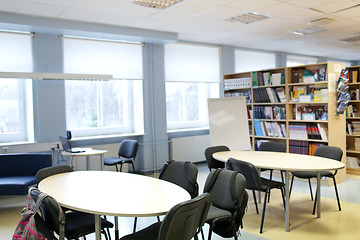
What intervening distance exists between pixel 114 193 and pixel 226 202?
104 cm

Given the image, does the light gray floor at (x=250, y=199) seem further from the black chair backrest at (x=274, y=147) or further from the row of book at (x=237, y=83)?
the row of book at (x=237, y=83)

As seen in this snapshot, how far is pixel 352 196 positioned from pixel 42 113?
549cm

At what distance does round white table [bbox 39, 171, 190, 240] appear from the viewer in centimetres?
241

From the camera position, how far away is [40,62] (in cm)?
598

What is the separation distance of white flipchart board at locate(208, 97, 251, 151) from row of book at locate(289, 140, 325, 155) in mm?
984

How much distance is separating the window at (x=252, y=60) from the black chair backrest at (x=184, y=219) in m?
6.96

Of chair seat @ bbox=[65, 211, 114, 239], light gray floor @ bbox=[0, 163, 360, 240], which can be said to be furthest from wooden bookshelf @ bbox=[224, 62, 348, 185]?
chair seat @ bbox=[65, 211, 114, 239]

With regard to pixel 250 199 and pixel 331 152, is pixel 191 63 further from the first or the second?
pixel 331 152

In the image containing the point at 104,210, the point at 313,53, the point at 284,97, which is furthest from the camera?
the point at 313,53

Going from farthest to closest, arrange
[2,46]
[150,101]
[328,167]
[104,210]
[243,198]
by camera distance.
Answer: [150,101]
[2,46]
[328,167]
[243,198]
[104,210]

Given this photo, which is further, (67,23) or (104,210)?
(67,23)

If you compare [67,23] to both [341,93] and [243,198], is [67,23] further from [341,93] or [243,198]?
[341,93]

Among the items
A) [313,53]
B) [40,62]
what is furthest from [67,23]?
[313,53]

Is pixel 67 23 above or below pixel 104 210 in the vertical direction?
above
